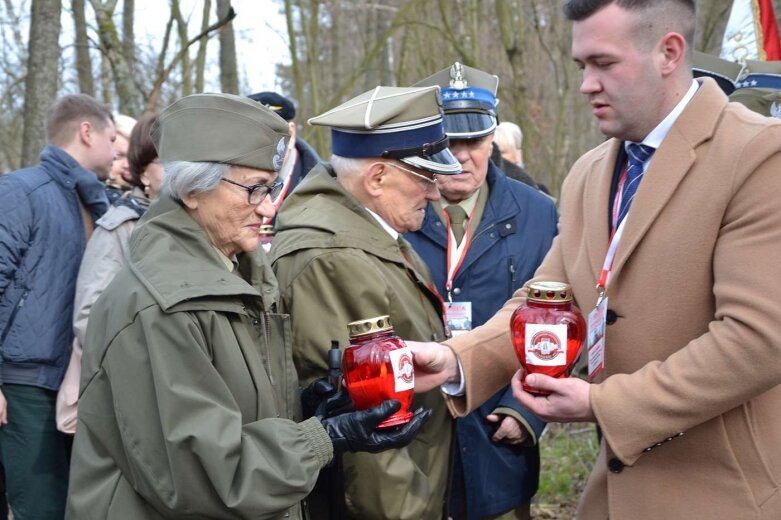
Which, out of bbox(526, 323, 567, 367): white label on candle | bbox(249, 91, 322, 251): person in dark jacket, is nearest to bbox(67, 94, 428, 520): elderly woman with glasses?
bbox(526, 323, 567, 367): white label on candle

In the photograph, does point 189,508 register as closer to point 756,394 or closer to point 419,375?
point 419,375

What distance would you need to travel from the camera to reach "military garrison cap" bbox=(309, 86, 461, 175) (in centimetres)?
321

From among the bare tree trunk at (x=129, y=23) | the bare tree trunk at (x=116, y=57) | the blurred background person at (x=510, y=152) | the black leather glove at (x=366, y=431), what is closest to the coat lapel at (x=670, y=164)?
the black leather glove at (x=366, y=431)

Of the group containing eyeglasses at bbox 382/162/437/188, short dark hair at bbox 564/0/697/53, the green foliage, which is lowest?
the green foliage

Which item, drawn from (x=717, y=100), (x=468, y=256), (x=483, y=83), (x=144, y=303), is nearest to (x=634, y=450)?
(x=717, y=100)

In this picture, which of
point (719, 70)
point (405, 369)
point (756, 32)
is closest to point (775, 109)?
point (719, 70)

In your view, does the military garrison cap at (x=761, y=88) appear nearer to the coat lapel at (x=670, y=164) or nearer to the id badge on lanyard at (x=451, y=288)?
the id badge on lanyard at (x=451, y=288)

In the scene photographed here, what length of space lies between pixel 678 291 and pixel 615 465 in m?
0.55

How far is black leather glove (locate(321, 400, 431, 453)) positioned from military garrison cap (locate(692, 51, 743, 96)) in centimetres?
294

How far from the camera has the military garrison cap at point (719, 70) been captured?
4.67 m

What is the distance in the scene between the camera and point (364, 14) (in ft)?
51.4

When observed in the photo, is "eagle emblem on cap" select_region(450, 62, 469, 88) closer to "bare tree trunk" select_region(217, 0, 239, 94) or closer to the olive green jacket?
the olive green jacket

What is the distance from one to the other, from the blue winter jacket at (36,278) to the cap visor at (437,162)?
7.49 feet

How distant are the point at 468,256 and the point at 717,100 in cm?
168
